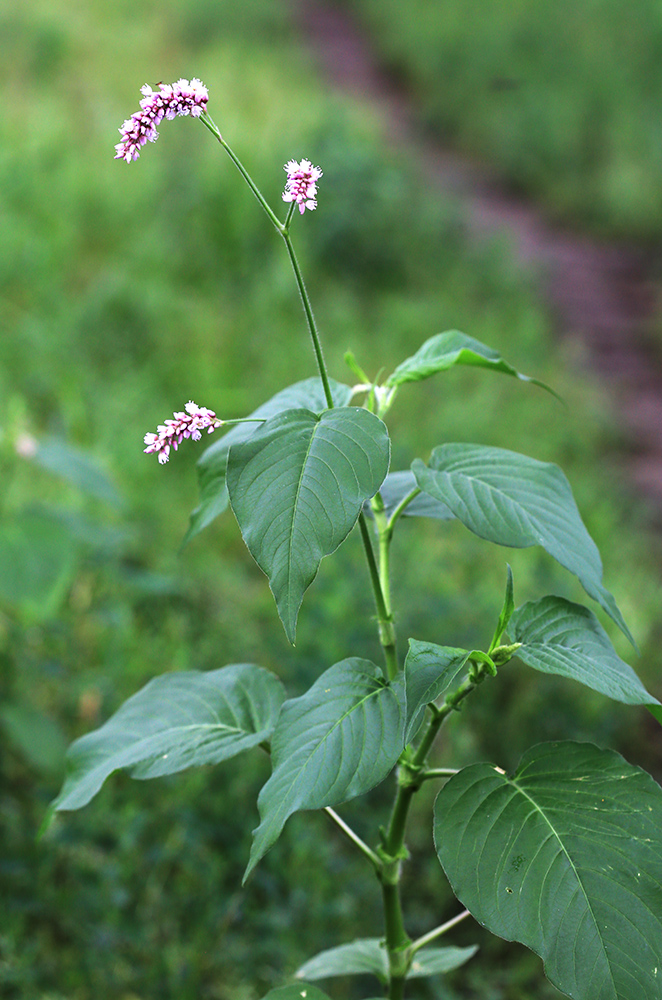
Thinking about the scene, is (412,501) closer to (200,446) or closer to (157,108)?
(157,108)

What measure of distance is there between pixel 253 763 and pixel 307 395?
3.64ft

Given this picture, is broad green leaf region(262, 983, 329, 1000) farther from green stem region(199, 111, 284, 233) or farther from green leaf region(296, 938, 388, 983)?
green stem region(199, 111, 284, 233)

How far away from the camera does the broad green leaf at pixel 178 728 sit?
91 cm

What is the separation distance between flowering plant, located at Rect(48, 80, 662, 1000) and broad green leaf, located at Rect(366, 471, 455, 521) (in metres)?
0.07

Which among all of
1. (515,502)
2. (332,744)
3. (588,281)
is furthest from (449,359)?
(588,281)

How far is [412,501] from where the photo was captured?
102cm

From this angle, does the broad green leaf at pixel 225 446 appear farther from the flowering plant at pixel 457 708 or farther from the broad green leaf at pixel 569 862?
the broad green leaf at pixel 569 862

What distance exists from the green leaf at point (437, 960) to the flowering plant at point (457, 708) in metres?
0.23

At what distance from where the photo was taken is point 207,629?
7.59 feet

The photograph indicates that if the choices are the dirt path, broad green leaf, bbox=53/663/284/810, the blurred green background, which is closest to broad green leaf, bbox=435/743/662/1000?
broad green leaf, bbox=53/663/284/810

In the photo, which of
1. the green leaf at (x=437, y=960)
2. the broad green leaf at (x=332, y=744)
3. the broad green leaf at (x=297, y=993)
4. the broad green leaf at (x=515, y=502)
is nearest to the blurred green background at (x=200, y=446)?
the green leaf at (x=437, y=960)

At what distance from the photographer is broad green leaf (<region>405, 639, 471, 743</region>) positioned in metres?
0.75

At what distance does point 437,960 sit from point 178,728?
46 centimetres

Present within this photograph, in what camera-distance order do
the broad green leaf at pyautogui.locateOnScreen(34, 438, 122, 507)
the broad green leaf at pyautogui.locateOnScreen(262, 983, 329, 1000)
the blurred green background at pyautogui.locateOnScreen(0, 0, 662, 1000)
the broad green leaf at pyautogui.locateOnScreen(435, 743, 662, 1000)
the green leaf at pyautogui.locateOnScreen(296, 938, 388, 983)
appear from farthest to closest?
the broad green leaf at pyautogui.locateOnScreen(34, 438, 122, 507), the blurred green background at pyautogui.locateOnScreen(0, 0, 662, 1000), the green leaf at pyautogui.locateOnScreen(296, 938, 388, 983), the broad green leaf at pyautogui.locateOnScreen(262, 983, 329, 1000), the broad green leaf at pyautogui.locateOnScreen(435, 743, 662, 1000)
